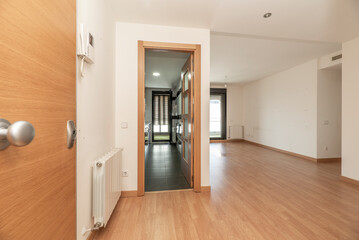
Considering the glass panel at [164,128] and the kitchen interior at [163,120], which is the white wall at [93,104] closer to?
the kitchen interior at [163,120]

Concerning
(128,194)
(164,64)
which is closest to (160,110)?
(164,64)

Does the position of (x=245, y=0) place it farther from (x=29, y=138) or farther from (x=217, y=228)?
(x=217, y=228)

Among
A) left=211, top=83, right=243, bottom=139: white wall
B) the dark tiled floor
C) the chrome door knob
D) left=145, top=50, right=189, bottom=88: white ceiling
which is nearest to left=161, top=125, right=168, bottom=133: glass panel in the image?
left=145, top=50, right=189, bottom=88: white ceiling

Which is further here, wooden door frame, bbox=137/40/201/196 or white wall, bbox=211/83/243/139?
white wall, bbox=211/83/243/139

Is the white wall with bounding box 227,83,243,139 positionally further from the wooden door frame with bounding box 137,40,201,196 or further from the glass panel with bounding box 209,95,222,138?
the wooden door frame with bounding box 137,40,201,196

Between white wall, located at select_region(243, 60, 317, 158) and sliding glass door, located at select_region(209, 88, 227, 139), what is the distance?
121 centimetres

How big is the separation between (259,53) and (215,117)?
4109 mm

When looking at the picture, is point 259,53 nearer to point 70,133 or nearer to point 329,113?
point 329,113

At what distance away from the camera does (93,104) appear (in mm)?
1380

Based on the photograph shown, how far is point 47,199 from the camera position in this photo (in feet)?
2.18

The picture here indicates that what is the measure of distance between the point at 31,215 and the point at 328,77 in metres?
6.05

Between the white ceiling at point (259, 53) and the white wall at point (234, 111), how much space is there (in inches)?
89.8

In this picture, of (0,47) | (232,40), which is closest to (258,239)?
(0,47)

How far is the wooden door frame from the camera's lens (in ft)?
7.14
